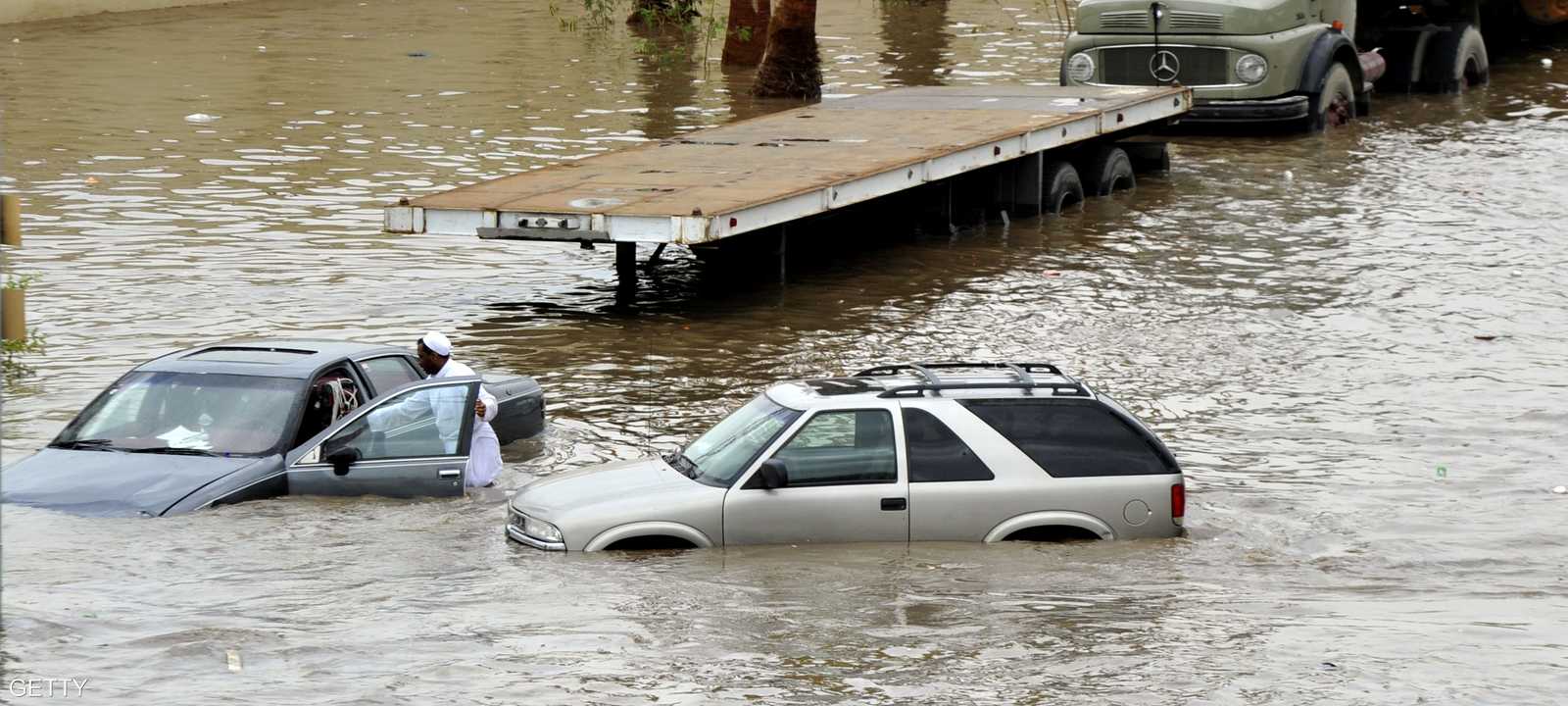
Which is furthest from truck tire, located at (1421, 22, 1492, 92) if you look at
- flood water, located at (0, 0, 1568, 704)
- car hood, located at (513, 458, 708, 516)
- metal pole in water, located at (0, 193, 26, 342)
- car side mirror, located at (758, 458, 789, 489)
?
metal pole in water, located at (0, 193, 26, 342)

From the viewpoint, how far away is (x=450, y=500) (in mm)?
11570

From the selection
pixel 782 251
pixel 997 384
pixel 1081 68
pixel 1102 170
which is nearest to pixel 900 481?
pixel 997 384

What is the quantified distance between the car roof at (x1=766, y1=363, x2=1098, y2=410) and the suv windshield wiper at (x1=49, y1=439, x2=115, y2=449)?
3808 mm

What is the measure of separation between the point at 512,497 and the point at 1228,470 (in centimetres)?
479

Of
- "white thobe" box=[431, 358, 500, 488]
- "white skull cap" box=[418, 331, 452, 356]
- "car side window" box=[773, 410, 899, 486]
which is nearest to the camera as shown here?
"car side window" box=[773, 410, 899, 486]

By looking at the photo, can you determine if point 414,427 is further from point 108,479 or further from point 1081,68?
point 1081,68

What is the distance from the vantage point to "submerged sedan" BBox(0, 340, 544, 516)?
35.2ft

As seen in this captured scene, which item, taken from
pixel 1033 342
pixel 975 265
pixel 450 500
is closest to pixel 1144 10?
pixel 975 265

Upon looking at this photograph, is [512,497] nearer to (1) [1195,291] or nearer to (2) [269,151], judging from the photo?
(1) [1195,291]

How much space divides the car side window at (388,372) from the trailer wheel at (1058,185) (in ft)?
37.6

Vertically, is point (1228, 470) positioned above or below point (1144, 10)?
below

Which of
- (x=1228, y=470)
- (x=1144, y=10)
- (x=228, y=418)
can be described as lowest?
(x=1228, y=470)

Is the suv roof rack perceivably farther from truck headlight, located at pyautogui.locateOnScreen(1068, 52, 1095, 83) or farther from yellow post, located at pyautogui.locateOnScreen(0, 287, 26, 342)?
truck headlight, located at pyautogui.locateOnScreen(1068, 52, 1095, 83)

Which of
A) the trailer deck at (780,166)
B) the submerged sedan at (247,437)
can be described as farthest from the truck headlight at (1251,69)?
the submerged sedan at (247,437)
